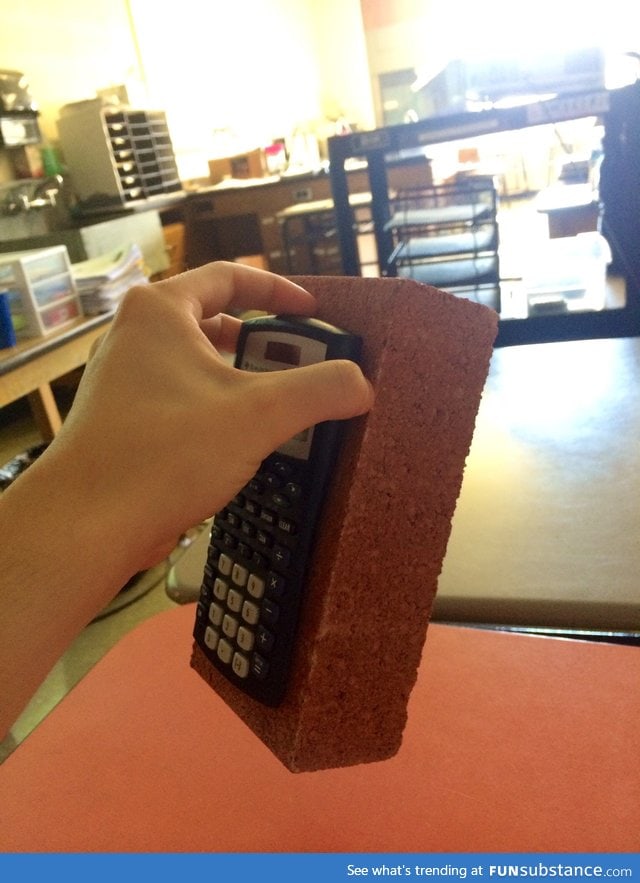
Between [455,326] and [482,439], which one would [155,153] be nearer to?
[482,439]

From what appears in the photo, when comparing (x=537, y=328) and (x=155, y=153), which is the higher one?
(x=155, y=153)

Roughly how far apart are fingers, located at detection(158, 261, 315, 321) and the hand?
0.20 feet

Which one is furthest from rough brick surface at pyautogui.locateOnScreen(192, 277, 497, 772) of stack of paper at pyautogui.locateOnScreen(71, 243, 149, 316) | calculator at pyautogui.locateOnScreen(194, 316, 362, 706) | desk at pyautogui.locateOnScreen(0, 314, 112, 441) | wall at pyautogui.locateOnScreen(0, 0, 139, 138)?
wall at pyautogui.locateOnScreen(0, 0, 139, 138)

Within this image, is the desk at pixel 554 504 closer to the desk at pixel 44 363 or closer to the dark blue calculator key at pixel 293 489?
the dark blue calculator key at pixel 293 489

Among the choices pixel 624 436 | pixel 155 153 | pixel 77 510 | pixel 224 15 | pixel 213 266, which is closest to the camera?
pixel 77 510

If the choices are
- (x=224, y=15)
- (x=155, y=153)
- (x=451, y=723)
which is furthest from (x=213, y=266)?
(x=224, y=15)

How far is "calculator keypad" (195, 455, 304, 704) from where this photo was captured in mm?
383

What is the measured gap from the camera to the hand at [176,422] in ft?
1.07

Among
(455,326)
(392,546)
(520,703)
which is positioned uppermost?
(455,326)

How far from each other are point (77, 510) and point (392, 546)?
163mm

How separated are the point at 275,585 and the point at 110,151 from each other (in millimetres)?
3008

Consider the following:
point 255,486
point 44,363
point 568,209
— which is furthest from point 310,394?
point 44,363

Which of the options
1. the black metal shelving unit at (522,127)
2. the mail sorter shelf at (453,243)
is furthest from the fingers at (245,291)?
the mail sorter shelf at (453,243)

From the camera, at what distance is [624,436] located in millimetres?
712
